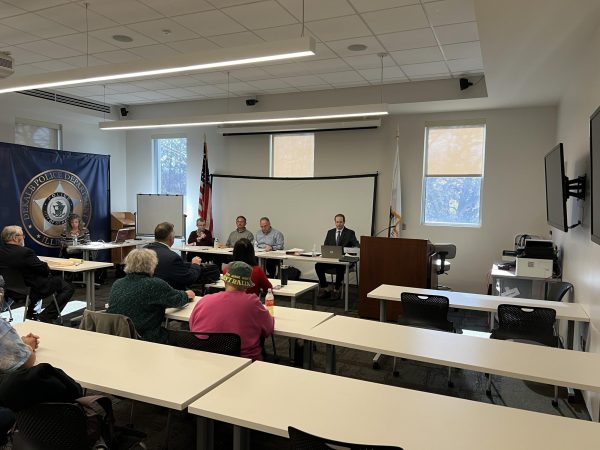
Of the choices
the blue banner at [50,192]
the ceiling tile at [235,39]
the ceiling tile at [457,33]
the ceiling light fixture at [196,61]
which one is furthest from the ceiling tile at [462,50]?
the blue banner at [50,192]

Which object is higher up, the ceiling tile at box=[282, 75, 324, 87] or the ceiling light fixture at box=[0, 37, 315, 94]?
the ceiling tile at box=[282, 75, 324, 87]

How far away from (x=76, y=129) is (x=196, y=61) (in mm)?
6041

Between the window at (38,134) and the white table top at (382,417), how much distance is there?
7.67 metres

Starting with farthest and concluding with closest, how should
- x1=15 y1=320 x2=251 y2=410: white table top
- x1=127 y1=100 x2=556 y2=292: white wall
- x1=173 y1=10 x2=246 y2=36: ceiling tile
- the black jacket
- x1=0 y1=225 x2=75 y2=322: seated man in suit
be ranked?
x1=127 y1=100 x2=556 y2=292: white wall → x1=0 y1=225 x2=75 y2=322: seated man in suit → x1=173 y1=10 x2=246 y2=36: ceiling tile → the black jacket → x1=15 y1=320 x2=251 y2=410: white table top

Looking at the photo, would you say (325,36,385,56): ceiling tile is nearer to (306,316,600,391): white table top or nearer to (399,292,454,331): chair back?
(399,292,454,331): chair back

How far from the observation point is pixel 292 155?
841 cm

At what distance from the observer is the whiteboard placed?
29.4 feet

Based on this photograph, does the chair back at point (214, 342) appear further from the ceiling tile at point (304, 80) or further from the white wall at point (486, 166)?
the white wall at point (486, 166)

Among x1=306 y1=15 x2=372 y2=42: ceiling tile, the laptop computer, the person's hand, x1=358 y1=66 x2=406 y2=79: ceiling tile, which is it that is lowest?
the person's hand

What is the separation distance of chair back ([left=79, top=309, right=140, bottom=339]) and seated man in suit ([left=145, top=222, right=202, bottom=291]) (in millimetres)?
1023

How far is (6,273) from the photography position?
4586 millimetres

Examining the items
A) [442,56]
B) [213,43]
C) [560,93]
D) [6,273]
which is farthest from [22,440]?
[560,93]

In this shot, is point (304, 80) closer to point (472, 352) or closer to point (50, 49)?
point (50, 49)

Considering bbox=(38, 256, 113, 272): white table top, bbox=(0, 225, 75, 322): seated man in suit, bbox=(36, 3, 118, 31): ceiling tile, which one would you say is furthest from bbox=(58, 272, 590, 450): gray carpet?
bbox=(36, 3, 118, 31): ceiling tile
